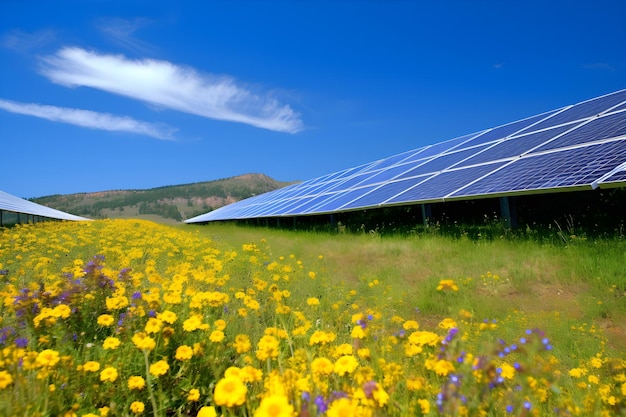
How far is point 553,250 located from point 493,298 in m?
2.02

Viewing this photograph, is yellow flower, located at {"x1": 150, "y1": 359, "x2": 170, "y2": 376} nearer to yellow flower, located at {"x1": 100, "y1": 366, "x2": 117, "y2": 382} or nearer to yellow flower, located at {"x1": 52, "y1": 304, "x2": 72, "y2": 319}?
yellow flower, located at {"x1": 100, "y1": 366, "x2": 117, "y2": 382}

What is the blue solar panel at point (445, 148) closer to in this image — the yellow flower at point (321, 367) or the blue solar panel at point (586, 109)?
the blue solar panel at point (586, 109)

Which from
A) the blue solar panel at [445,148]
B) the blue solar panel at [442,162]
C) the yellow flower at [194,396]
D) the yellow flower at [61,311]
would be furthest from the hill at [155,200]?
the yellow flower at [194,396]

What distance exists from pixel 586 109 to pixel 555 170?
19.4 ft

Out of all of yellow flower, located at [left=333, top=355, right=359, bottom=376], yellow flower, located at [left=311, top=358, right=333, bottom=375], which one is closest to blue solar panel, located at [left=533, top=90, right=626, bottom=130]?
yellow flower, located at [left=333, top=355, right=359, bottom=376]

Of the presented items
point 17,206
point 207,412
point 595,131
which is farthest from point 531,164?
point 17,206

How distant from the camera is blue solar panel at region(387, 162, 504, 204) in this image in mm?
8352

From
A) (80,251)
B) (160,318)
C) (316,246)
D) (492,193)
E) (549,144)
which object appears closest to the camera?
(160,318)

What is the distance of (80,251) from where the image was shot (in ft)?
25.7

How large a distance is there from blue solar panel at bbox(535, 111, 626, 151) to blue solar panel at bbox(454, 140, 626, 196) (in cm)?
47

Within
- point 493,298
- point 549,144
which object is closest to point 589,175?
point 493,298

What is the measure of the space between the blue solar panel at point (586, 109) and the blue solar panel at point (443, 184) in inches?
130

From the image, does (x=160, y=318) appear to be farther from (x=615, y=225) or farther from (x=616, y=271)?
(x=615, y=225)

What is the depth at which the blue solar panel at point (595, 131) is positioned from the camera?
23.5ft
